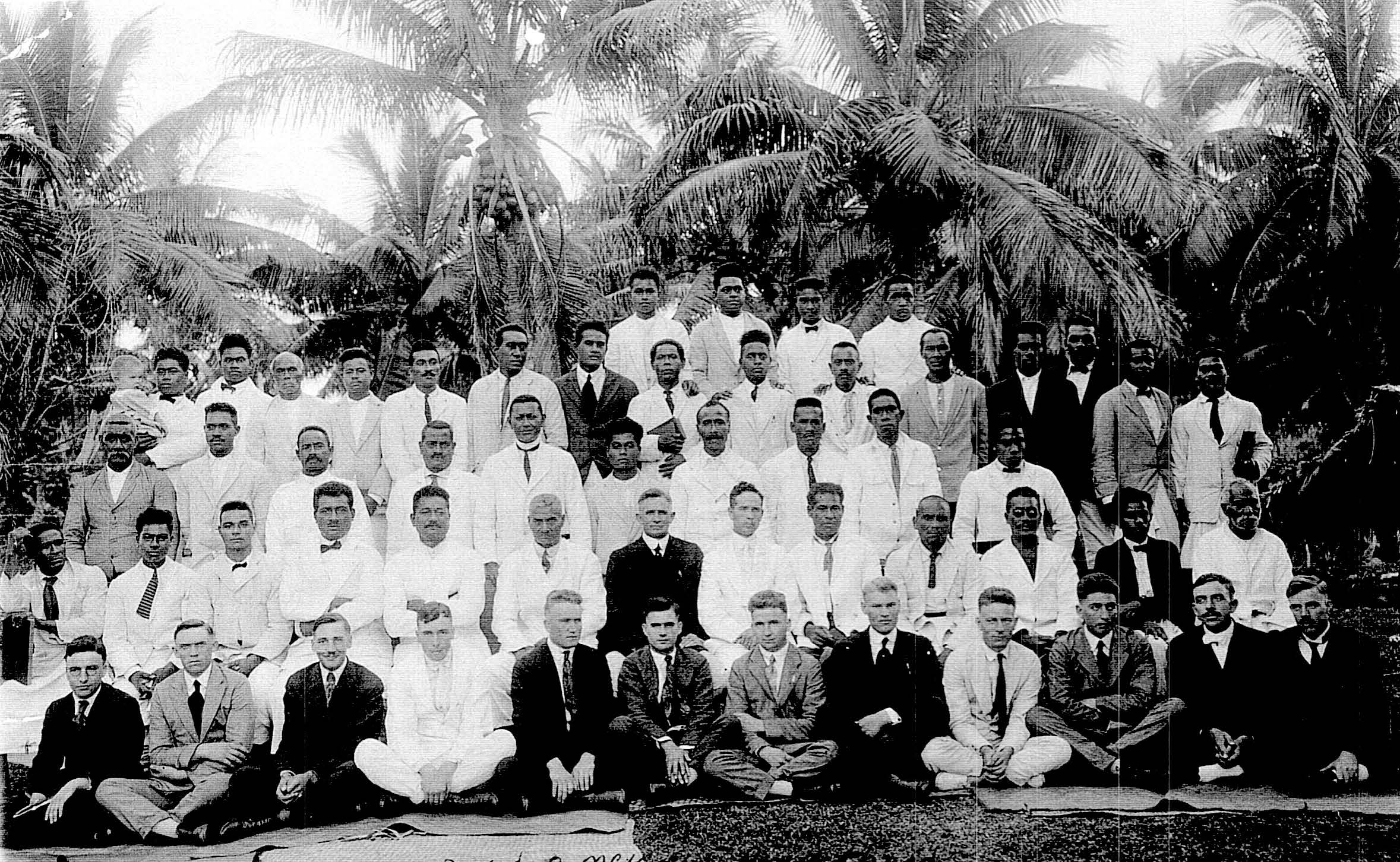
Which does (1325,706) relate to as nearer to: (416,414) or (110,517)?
(416,414)

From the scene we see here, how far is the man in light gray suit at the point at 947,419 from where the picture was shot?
7.90 metres

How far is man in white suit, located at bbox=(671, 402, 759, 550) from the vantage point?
24.8 feet

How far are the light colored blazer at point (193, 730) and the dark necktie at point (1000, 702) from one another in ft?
13.4

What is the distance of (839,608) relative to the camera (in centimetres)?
739

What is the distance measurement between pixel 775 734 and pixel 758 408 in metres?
1.96

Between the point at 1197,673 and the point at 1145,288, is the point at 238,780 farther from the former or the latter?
the point at 1145,288

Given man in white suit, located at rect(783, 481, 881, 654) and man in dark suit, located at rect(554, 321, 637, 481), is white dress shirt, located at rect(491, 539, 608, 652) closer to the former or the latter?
man in dark suit, located at rect(554, 321, 637, 481)

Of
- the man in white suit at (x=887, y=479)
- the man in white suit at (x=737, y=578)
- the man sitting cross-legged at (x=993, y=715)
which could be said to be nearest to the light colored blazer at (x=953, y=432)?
the man in white suit at (x=887, y=479)

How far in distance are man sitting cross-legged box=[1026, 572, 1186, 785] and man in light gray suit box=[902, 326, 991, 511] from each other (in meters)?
1.05

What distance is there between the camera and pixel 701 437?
7.73m

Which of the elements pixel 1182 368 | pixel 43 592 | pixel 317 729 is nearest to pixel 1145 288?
pixel 1182 368

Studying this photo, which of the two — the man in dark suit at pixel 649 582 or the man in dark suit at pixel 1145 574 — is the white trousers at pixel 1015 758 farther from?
the man in dark suit at pixel 649 582

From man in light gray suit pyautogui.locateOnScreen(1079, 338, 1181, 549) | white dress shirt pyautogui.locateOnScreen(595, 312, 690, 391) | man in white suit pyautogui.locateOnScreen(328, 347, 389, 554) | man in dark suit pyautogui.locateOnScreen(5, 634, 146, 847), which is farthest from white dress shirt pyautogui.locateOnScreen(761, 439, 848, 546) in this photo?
man in dark suit pyautogui.locateOnScreen(5, 634, 146, 847)

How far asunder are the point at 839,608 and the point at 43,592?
4.67m
